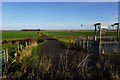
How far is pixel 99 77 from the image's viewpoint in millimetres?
3674

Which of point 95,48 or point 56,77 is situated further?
point 95,48

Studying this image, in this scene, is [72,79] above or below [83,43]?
below

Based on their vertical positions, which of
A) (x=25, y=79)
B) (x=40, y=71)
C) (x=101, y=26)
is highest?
(x=101, y=26)

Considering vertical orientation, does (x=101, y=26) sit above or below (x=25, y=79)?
above

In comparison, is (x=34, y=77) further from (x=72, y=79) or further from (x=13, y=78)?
(x=72, y=79)

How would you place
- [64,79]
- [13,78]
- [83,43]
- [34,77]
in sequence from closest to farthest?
[64,79] → [34,77] → [13,78] → [83,43]

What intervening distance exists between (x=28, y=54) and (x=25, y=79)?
179 inches

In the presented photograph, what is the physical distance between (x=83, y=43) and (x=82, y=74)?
798cm

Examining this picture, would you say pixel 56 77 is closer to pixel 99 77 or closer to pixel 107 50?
pixel 99 77

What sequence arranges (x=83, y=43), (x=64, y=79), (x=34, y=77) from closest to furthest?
(x=64, y=79) < (x=34, y=77) < (x=83, y=43)

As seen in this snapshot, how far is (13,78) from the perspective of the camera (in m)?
4.18

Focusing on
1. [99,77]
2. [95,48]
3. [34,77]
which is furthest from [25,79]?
[95,48]

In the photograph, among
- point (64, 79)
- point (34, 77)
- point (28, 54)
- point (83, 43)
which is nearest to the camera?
point (64, 79)

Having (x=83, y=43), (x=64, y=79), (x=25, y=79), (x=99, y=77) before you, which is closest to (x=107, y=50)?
(x=83, y=43)
